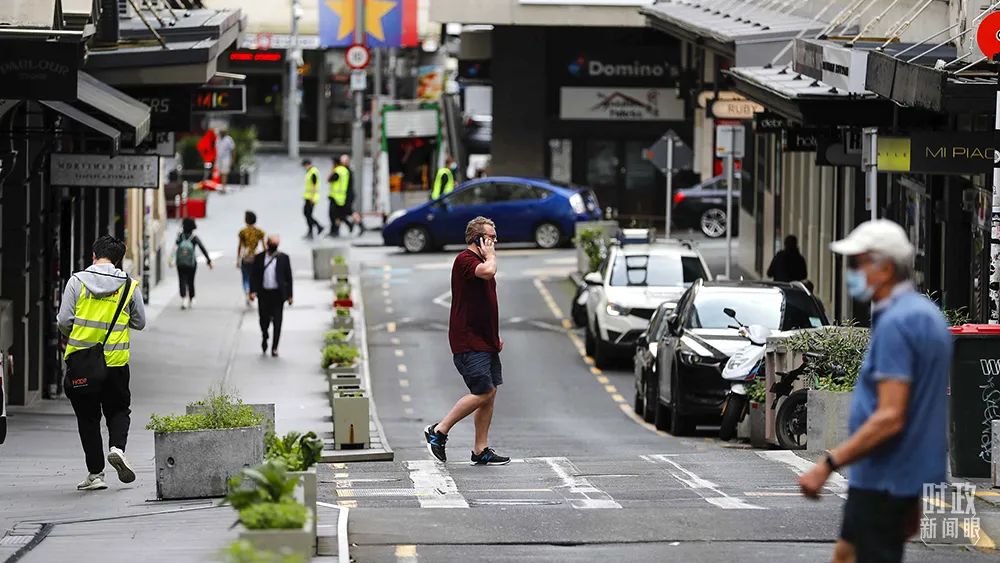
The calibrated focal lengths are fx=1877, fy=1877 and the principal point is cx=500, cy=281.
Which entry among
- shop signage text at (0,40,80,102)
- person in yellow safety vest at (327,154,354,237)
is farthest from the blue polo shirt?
person in yellow safety vest at (327,154,354,237)

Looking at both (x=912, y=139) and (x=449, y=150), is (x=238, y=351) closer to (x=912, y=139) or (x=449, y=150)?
(x=912, y=139)

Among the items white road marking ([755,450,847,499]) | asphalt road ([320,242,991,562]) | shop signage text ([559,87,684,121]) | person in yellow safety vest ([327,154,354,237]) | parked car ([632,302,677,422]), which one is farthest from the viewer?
shop signage text ([559,87,684,121])

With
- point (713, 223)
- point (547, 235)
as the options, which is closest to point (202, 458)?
point (547, 235)

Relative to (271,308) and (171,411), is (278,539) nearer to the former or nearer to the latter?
(171,411)

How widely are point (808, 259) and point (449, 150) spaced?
22497 millimetres

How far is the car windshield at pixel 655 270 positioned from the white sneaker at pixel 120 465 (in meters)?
14.8

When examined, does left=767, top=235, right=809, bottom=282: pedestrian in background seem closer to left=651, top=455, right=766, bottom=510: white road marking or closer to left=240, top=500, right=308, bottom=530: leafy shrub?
left=651, top=455, right=766, bottom=510: white road marking

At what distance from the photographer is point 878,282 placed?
6.52m

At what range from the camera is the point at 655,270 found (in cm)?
2717

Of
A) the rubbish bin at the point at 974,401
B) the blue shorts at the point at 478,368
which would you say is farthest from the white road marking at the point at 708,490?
the rubbish bin at the point at 974,401

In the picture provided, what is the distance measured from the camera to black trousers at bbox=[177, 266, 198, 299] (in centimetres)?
3088

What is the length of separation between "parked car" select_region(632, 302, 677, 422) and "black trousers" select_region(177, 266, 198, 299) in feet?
37.6

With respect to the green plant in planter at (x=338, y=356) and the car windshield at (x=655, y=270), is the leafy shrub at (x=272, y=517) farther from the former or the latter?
the car windshield at (x=655, y=270)

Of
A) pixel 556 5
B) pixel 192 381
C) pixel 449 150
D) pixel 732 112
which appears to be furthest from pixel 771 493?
pixel 449 150
